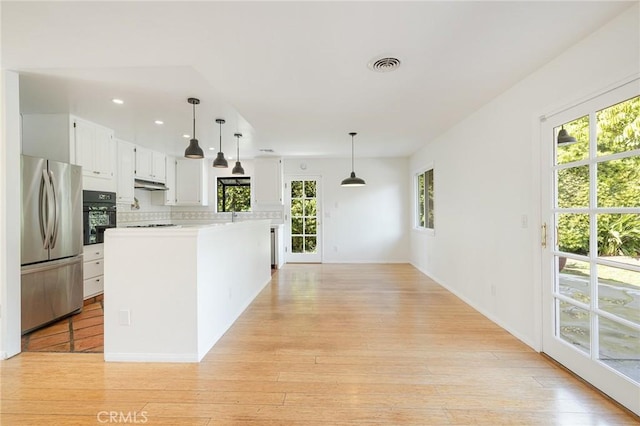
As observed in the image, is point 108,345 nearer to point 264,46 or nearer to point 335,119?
point 264,46

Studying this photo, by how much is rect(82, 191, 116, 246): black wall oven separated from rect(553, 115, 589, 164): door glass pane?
5.07 metres

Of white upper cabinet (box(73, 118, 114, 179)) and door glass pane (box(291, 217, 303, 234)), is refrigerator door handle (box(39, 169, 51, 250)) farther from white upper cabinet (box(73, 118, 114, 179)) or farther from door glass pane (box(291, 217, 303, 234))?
door glass pane (box(291, 217, 303, 234))

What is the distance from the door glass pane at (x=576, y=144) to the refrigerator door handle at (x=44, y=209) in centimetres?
475

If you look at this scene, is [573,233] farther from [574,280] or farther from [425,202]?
[425,202]

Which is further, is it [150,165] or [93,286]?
[150,165]

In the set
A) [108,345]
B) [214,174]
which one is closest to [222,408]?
[108,345]

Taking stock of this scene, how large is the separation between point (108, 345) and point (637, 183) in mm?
3862

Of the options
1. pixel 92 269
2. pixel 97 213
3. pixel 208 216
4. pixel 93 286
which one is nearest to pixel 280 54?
pixel 97 213

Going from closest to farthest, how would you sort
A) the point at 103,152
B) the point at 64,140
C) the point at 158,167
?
the point at 64,140
the point at 103,152
the point at 158,167

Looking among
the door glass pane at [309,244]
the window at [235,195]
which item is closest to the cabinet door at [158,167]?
the window at [235,195]

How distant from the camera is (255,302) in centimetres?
379

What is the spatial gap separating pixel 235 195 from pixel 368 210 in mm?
3121

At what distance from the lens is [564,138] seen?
221 centimetres

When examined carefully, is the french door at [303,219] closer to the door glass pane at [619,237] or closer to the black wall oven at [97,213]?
the black wall oven at [97,213]
